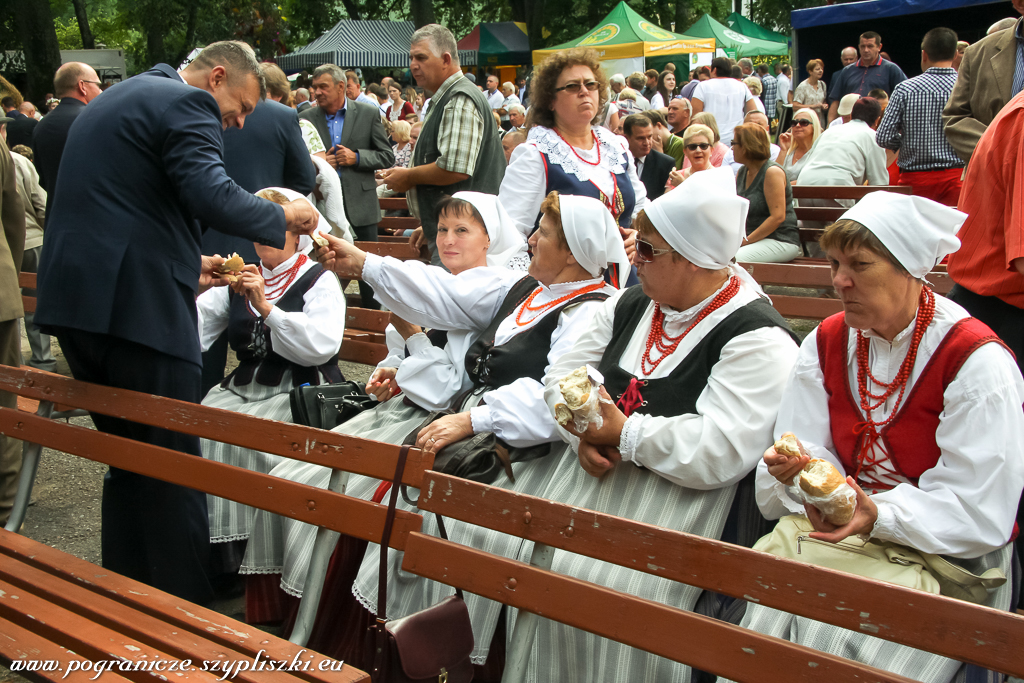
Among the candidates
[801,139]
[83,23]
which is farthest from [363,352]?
[83,23]

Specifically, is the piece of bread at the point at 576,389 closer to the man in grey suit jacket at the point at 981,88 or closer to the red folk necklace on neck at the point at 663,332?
the red folk necklace on neck at the point at 663,332

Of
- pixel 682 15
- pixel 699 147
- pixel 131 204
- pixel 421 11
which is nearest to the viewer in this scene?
pixel 131 204

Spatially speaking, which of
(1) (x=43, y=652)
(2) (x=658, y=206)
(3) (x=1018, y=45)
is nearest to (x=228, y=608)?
(1) (x=43, y=652)

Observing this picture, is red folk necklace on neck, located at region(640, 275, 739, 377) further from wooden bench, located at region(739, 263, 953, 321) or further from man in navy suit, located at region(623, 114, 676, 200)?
man in navy suit, located at region(623, 114, 676, 200)

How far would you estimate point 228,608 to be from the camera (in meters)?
3.62

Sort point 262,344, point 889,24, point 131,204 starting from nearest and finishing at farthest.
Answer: point 131,204
point 262,344
point 889,24

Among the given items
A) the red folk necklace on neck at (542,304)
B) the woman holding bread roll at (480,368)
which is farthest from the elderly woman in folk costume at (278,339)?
the red folk necklace on neck at (542,304)

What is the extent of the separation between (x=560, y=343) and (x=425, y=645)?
1.18m

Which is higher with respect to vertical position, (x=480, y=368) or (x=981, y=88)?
(x=981, y=88)

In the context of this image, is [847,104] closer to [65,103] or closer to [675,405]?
[65,103]

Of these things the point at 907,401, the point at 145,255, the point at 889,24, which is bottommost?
the point at 907,401

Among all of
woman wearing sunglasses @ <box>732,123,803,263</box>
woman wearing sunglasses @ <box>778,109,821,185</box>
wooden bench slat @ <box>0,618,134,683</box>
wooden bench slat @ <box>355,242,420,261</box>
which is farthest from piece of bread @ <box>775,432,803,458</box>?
woman wearing sunglasses @ <box>778,109,821,185</box>

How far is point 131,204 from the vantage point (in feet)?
9.93

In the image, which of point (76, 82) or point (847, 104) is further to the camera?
point (847, 104)
